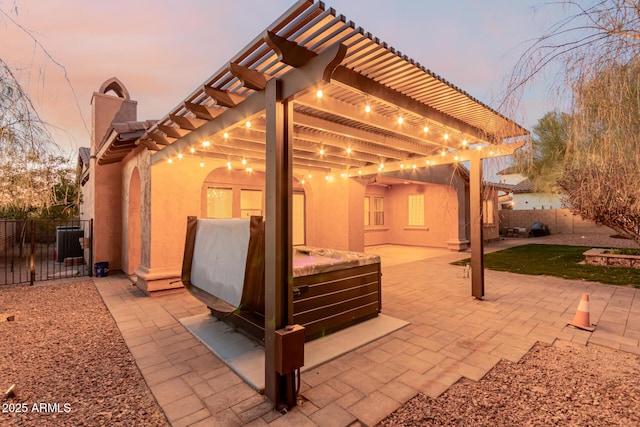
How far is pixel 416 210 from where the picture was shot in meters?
14.5

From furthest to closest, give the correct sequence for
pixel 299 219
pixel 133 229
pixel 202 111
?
pixel 299 219
pixel 133 229
pixel 202 111

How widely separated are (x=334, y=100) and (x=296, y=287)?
2498 millimetres

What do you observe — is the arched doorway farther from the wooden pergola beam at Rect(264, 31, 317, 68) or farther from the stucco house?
the wooden pergola beam at Rect(264, 31, 317, 68)

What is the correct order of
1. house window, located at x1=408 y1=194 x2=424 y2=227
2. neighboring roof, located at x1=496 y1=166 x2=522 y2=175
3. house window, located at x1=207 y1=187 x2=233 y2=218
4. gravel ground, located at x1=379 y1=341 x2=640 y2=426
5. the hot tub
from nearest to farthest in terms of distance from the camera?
1. gravel ground, located at x1=379 y1=341 x2=640 y2=426
2. neighboring roof, located at x1=496 y1=166 x2=522 y2=175
3. the hot tub
4. house window, located at x1=207 y1=187 x2=233 y2=218
5. house window, located at x1=408 y1=194 x2=424 y2=227

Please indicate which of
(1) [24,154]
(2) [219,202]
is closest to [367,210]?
(2) [219,202]

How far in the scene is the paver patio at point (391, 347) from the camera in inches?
95.0

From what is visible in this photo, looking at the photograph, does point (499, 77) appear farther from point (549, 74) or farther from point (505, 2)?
point (505, 2)

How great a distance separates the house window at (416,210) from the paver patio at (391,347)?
8049 mm

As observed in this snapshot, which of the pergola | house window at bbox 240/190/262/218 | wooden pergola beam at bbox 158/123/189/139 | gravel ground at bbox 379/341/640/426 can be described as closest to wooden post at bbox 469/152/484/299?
the pergola

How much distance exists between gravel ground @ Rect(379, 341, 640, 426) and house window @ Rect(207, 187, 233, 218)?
26.3ft

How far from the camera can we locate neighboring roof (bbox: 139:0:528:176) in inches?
94.8

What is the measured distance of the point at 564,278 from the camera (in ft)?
23.4

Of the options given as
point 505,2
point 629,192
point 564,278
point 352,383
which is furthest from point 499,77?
point 564,278

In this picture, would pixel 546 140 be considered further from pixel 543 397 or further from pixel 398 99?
pixel 543 397
